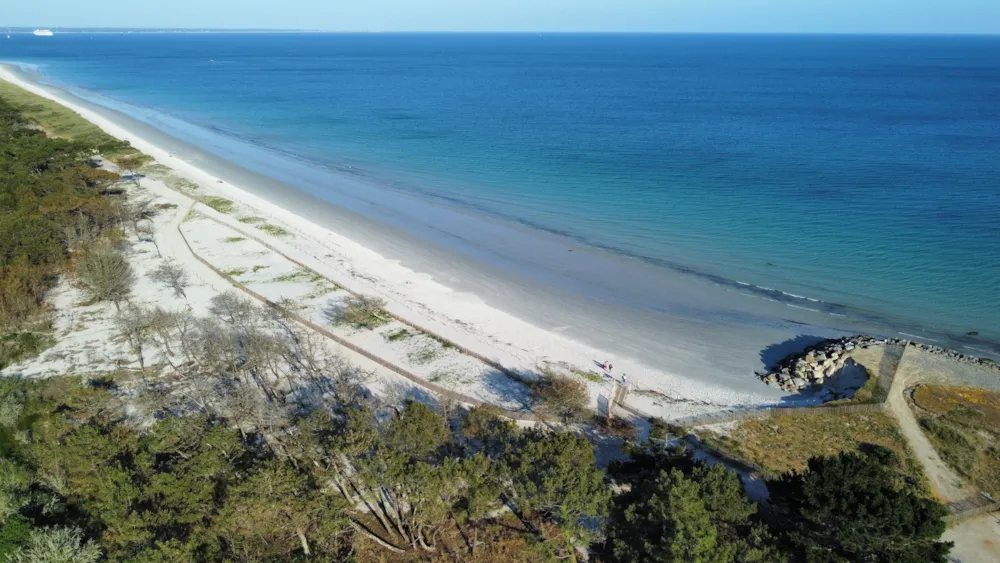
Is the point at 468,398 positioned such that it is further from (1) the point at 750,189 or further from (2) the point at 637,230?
(1) the point at 750,189

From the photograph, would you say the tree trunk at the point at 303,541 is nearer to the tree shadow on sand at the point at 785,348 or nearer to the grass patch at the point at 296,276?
the grass patch at the point at 296,276

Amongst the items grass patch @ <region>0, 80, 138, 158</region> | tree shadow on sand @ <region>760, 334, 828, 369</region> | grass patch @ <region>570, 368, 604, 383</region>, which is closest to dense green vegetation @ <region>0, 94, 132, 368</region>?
grass patch @ <region>0, 80, 138, 158</region>

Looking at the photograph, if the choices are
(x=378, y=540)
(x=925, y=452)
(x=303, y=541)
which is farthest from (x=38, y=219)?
(x=925, y=452)

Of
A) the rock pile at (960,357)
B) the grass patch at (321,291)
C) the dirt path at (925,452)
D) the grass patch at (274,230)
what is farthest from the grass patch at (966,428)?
the grass patch at (274,230)

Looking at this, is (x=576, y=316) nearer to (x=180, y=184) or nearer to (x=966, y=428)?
(x=966, y=428)

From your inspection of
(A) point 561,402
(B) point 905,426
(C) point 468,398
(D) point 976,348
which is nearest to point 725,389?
(B) point 905,426

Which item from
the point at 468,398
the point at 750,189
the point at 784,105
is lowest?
the point at 468,398
